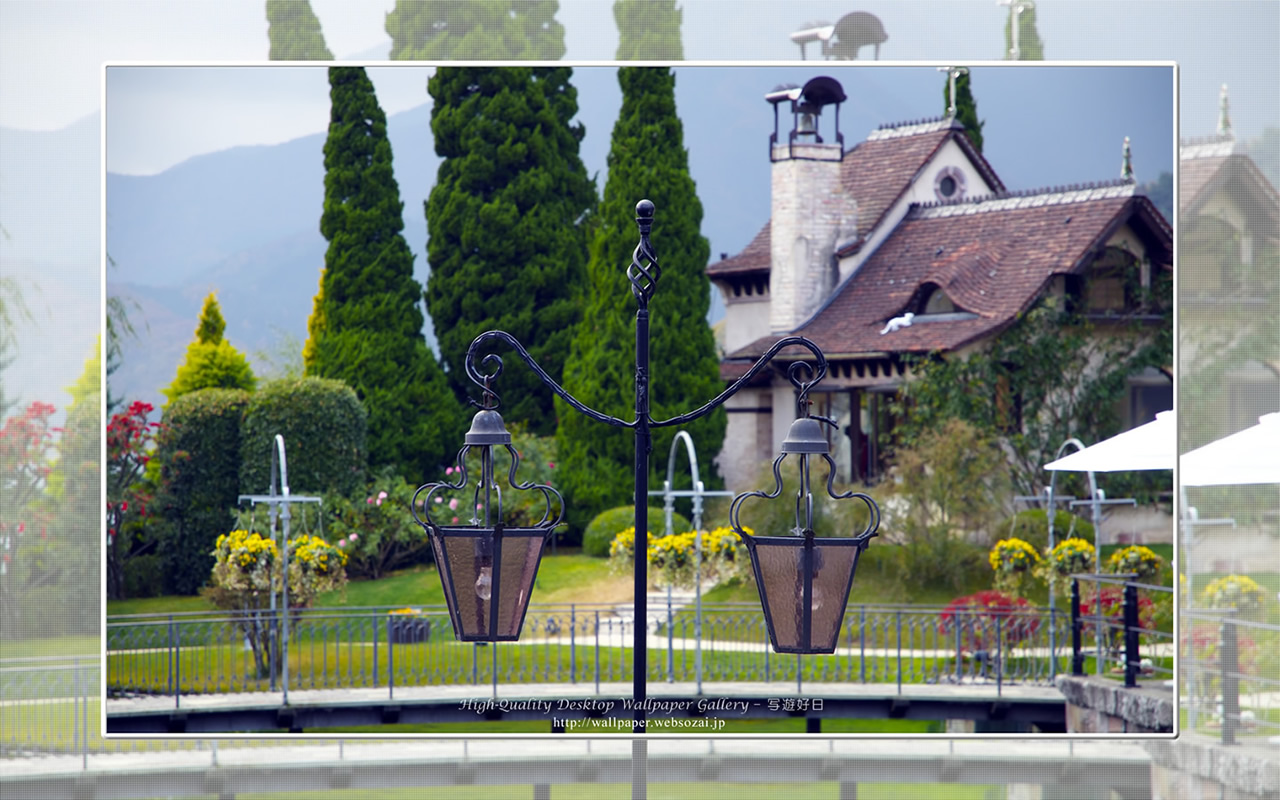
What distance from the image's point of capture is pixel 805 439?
3.32 m

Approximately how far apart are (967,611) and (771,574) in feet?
21.3

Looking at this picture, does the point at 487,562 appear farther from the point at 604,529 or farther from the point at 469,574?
the point at 604,529

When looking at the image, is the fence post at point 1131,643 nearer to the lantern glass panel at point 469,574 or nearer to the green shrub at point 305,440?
the green shrub at point 305,440

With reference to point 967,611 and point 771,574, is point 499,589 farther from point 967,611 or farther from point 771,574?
point 967,611

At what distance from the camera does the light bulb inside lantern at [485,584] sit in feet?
11.1

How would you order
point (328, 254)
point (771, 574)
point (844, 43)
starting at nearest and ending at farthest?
point (771, 574), point (844, 43), point (328, 254)

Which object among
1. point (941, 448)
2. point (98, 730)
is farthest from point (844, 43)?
point (98, 730)

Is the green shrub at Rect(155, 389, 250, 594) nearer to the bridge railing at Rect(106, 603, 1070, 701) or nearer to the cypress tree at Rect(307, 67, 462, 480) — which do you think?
the bridge railing at Rect(106, 603, 1070, 701)

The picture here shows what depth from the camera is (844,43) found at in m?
9.12

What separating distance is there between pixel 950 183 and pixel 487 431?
7.45 m

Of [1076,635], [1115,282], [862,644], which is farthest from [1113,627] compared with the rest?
[1115,282]

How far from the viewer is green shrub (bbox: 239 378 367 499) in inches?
376

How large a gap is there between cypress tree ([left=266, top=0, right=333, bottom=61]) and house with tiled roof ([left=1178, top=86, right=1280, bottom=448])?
825 centimetres

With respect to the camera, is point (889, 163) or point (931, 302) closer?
point (889, 163)
